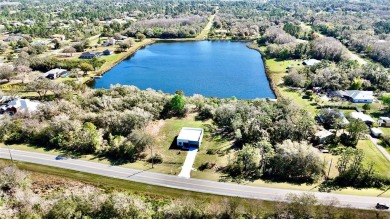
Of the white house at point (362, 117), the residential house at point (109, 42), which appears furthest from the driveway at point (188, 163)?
the residential house at point (109, 42)

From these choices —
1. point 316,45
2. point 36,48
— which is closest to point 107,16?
point 36,48

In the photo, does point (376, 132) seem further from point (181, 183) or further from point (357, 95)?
point (181, 183)

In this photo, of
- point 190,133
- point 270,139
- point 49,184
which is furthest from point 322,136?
point 49,184

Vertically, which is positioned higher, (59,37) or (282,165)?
(59,37)

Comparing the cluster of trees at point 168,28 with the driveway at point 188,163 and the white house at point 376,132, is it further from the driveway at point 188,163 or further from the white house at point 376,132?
the driveway at point 188,163

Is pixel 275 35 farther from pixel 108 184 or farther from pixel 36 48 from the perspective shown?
pixel 108 184
